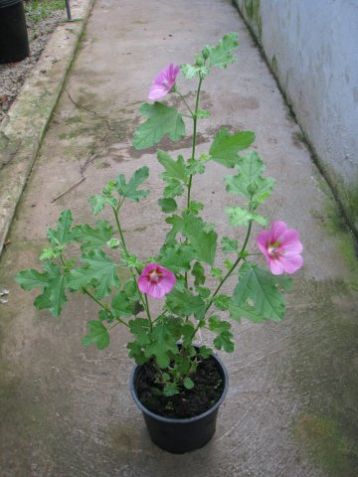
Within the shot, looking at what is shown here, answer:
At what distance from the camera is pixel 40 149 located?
3.90 meters

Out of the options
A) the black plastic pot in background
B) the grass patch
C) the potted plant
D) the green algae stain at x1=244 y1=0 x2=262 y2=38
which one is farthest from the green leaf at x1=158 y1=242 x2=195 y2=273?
the grass patch

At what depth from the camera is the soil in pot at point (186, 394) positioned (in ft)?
6.27

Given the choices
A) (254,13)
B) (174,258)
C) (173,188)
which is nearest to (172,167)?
(173,188)

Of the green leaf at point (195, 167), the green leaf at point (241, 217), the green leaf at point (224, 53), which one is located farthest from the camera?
the green leaf at point (195, 167)

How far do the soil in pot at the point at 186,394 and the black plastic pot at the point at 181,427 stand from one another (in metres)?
0.03

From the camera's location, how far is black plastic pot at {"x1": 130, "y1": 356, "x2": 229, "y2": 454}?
186cm

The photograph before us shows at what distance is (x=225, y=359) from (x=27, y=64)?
393 centimetres

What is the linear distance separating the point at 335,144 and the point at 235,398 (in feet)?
5.75

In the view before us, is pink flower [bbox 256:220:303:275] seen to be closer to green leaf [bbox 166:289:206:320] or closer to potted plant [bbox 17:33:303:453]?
potted plant [bbox 17:33:303:453]

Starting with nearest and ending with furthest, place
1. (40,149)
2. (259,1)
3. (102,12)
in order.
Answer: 1. (40,149)
2. (259,1)
3. (102,12)

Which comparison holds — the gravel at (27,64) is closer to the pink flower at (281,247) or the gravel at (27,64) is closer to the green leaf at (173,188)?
the green leaf at (173,188)

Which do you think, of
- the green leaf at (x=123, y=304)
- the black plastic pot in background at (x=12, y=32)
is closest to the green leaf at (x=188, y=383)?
the green leaf at (x=123, y=304)

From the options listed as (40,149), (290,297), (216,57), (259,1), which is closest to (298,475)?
(290,297)

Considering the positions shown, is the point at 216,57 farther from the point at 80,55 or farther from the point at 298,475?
the point at 80,55
